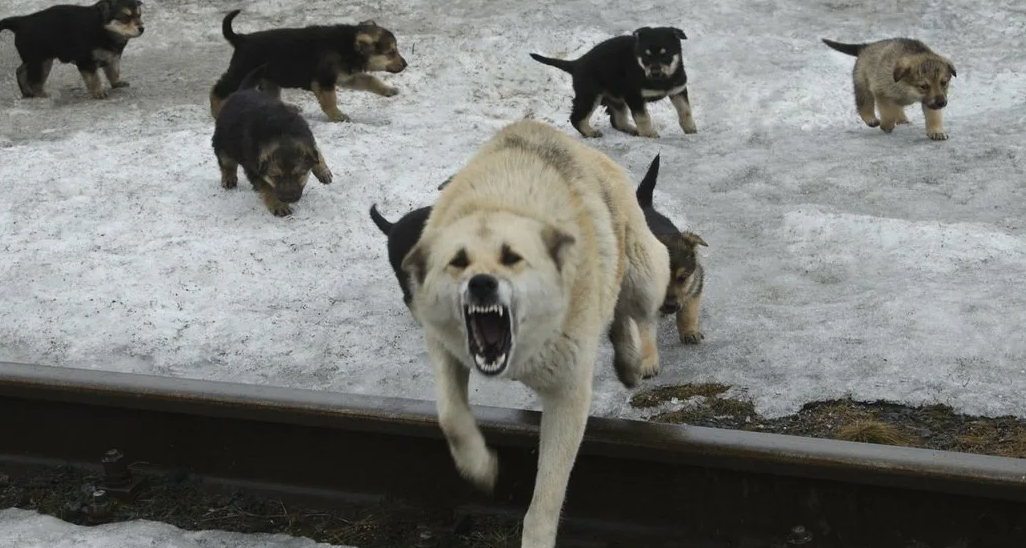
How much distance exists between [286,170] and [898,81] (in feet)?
16.9

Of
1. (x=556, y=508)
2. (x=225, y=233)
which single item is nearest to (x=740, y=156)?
(x=225, y=233)

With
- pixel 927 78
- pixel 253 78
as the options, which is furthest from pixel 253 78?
pixel 927 78

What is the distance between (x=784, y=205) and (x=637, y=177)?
1270 mm

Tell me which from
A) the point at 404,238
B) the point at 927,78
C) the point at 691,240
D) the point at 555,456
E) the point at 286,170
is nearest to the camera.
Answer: the point at 555,456

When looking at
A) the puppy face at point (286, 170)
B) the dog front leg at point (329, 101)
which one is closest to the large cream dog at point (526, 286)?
the puppy face at point (286, 170)

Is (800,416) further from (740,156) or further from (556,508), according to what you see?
(740,156)

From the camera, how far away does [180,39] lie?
42.2 ft

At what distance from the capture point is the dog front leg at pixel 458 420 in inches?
180

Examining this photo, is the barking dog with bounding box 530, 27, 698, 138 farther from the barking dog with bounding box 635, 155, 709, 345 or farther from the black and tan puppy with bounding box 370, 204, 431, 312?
the black and tan puppy with bounding box 370, 204, 431, 312

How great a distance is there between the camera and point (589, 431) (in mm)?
4953

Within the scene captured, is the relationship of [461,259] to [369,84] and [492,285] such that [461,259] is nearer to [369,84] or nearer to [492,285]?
[492,285]

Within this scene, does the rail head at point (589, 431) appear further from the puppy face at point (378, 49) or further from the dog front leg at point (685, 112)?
the puppy face at point (378, 49)

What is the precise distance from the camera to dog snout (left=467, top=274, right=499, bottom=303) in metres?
4.02

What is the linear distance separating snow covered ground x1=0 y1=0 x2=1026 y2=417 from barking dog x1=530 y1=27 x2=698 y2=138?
256mm
